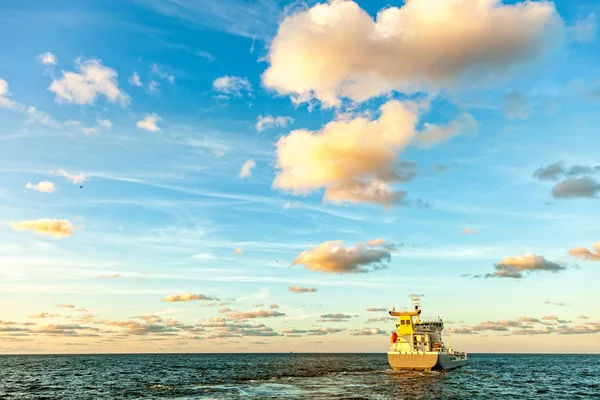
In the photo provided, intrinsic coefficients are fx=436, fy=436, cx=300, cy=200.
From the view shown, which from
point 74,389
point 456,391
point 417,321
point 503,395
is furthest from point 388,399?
point 74,389

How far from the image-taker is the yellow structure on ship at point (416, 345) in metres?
81.9

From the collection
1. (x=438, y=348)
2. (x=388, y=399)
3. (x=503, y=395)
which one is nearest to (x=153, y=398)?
(x=388, y=399)

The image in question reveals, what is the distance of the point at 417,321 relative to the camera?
90.1 metres

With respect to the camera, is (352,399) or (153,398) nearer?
(352,399)

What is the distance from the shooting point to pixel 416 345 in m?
86.2

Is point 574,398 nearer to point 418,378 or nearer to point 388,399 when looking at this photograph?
point 418,378

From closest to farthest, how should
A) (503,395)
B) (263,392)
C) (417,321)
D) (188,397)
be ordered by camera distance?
1. (188,397)
2. (263,392)
3. (503,395)
4. (417,321)

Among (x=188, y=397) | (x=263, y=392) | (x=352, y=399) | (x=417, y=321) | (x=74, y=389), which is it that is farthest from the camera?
(x=417, y=321)

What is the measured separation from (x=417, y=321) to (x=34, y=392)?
6922cm

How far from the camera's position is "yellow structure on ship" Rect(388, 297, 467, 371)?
81938mm

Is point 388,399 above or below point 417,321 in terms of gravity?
below

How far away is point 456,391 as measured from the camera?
62.9 metres

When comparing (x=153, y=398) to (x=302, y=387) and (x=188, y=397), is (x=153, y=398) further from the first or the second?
(x=302, y=387)

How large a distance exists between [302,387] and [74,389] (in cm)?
3839
